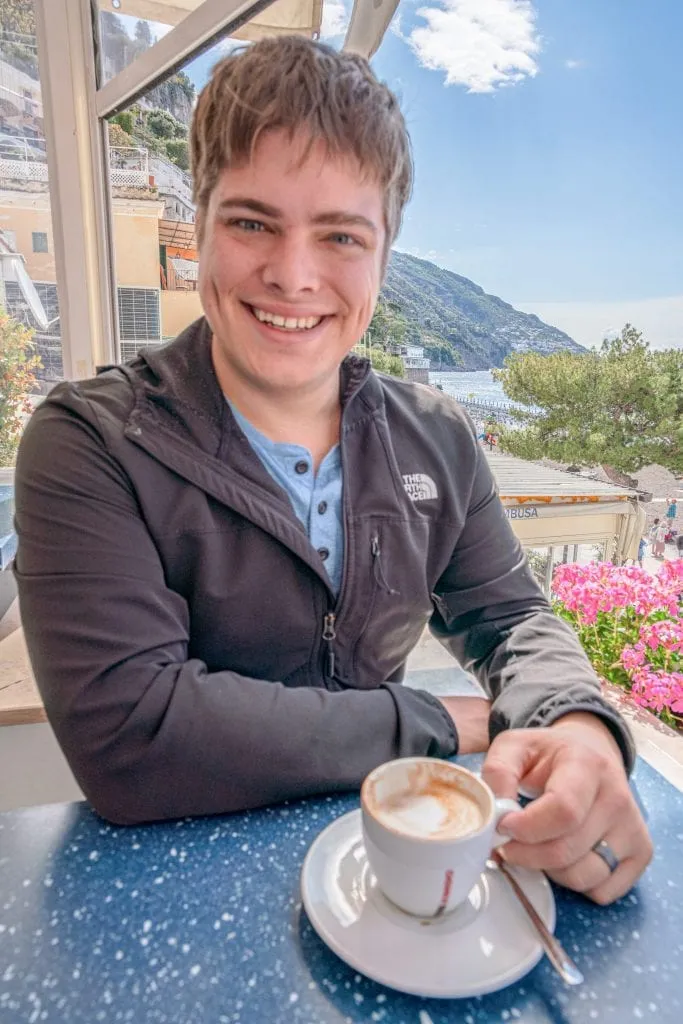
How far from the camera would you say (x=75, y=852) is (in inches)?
22.6

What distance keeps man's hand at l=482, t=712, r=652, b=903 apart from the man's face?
57 centimetres

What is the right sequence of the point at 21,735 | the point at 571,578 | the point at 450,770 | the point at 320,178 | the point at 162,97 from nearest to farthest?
1. the point at 450,770
2. the point at 320,178
3. the point at 571,578
4. the point at 21,735
5. the point at 162,97

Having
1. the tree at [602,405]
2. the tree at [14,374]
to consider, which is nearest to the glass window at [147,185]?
the tree at [14,374]

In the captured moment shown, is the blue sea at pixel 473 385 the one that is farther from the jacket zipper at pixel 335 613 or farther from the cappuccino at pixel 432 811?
the cappuccino at pixel 432 811

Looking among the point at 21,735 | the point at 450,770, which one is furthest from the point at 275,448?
the point at 21,735

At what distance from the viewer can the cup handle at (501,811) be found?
521 millimetres

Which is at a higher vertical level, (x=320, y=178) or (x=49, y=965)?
(x=320, y=178)

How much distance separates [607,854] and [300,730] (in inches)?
11.9

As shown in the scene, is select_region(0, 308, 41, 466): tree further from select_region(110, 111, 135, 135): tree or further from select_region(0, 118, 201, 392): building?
select_region(110, 111, 135, 135): tree

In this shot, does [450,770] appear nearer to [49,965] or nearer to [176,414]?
[49,965]

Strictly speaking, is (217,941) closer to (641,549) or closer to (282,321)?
(282,321)

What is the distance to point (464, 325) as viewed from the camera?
1840 millimetres

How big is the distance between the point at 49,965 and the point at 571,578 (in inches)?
62.2

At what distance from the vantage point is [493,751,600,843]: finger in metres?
0.54
